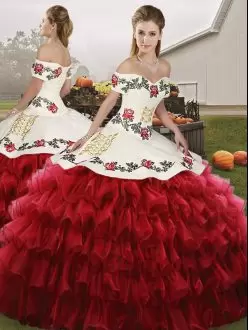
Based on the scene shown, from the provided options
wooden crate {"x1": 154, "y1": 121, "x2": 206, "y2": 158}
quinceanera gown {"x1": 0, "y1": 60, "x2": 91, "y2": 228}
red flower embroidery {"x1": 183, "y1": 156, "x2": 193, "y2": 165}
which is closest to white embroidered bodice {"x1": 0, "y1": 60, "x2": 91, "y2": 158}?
quinceanera gown {"x1": 0, "y1": 60, "x2": 91, "y2": 228}

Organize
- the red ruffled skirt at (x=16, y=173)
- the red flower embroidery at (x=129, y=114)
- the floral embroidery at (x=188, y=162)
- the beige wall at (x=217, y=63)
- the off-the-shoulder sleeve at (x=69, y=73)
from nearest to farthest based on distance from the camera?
the floral embroidery at (x=188, y=162) < the red flower embroidery at (x=129, y=114) < the beige wall at (x=217, y=63) < the red ruffled skirt at (x=16, y=173) < the off-the-shoulder sleeve at (x=69, y=73)

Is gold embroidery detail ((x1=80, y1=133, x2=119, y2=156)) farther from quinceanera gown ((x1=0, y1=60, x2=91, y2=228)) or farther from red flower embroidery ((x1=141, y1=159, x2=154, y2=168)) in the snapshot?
quinceanera gown ((x1=0, y1=60, x2=91, y2=228))

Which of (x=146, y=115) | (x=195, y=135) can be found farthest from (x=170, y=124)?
(x=195, y=135)

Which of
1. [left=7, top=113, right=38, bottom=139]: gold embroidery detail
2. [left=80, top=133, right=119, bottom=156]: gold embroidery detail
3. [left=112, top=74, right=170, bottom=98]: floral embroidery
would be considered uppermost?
[left=112, top=74, right=170, bottom=98]: floral embroidery

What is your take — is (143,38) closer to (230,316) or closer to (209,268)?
(209,268)

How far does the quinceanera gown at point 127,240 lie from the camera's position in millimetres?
2623

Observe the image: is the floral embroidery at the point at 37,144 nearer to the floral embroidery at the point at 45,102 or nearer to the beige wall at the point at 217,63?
the floral embroidery at the point at 45,102

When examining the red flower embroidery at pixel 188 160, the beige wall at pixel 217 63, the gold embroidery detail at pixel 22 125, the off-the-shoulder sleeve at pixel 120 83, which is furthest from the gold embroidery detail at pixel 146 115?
the gold embroidery detail at pixel 22 125

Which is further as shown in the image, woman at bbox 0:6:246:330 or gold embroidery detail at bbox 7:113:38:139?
gold embroidery detail at bbox 7:113:38:139

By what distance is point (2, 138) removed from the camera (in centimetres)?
372

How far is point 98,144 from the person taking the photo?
115 inches

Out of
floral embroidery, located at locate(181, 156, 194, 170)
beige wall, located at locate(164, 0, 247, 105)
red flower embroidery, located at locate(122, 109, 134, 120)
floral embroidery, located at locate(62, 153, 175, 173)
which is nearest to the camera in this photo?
floral embroidery, located at locate(62, 153, 175, 173)
